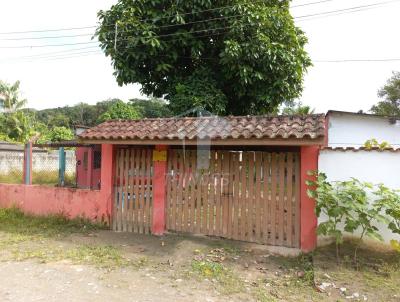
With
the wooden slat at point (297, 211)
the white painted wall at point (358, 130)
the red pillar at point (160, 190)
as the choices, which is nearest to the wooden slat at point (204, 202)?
the red pillar at point (160, 190)

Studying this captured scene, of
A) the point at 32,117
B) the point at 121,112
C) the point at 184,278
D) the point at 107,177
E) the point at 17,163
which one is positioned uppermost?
the point at 32,117

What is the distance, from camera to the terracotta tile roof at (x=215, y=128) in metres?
5.15

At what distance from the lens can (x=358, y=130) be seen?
13984mm

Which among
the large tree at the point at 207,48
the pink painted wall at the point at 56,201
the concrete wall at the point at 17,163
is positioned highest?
the large tree at the point at 207,48

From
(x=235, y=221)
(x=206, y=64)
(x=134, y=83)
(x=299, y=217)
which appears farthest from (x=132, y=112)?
(x=299, y=217)

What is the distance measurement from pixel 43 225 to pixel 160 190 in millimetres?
2754

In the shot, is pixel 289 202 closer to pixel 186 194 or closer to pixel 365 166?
pixel 365 166

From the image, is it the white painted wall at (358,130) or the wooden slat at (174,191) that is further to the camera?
the white painted wall at (358,130)

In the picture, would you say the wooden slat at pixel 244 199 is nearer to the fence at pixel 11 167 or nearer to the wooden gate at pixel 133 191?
the wooden gate at pixel 133 191

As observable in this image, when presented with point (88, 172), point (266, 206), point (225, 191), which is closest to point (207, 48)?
point (88, 172)

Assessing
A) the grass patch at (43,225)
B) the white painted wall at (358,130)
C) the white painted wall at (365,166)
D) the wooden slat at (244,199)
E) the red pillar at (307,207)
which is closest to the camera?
the white painted wall at (365,166)

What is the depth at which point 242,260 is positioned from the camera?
16.6ft

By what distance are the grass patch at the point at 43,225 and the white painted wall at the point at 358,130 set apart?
10737mm

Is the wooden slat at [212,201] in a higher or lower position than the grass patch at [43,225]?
higher
